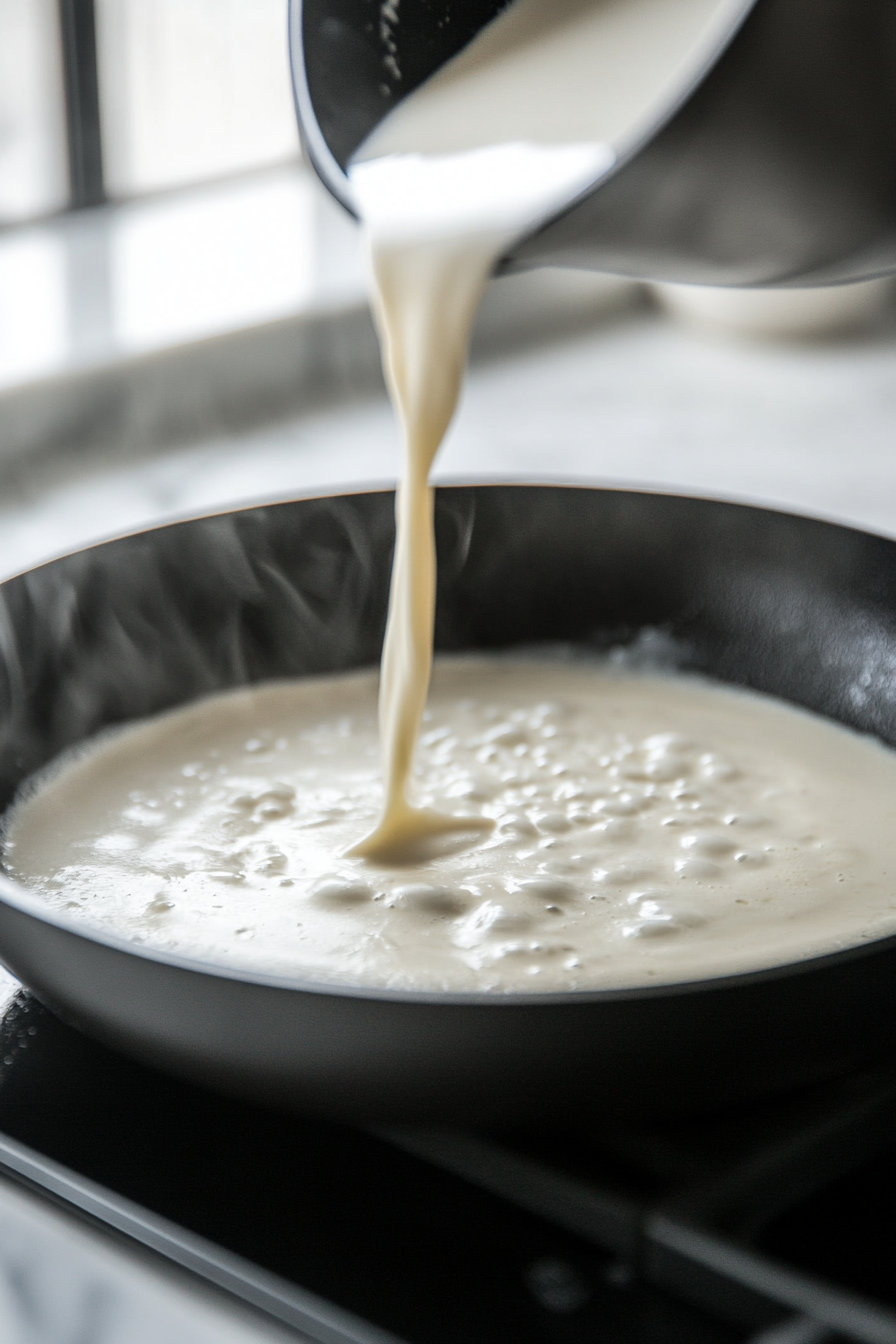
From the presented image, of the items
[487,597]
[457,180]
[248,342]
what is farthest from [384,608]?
[248,342]

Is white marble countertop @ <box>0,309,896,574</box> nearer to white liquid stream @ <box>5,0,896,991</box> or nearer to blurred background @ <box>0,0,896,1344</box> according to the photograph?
blurred background @ <box>0,0,896,1344</box>

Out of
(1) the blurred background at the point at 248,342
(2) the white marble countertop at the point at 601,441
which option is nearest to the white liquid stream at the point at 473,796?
(2) the white marble countertop at the point at 601,441

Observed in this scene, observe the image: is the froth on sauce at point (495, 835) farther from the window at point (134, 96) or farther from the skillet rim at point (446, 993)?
the window at point (134, 96)

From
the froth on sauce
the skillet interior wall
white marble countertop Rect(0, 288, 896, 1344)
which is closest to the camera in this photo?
the froth on sauce

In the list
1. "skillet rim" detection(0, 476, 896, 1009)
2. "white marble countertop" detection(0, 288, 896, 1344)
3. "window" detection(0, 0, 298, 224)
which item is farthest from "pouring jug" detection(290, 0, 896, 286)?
"window" detection(0, 0, 298, 224)

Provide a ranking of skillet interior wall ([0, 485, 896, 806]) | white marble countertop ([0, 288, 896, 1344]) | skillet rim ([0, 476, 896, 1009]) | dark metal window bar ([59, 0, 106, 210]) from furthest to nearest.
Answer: dark metal window bar ([59, 0, 106, 210])
white marble countertop ([0, 288, 896, 1344])
skillet interior wall ([0, 485, 896, 806])
skillet rim ([0, 476, 896, 1009])

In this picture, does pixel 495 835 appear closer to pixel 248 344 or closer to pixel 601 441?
pixel 601 441
